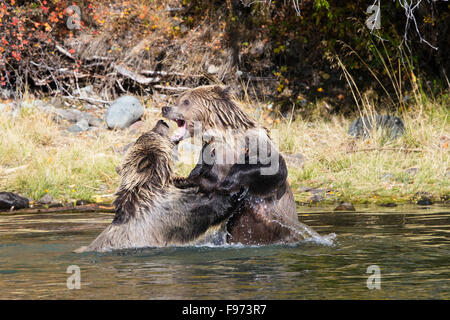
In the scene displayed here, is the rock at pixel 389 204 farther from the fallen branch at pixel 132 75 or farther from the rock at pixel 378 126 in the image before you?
Result: the fallen branch at pixel 132 75

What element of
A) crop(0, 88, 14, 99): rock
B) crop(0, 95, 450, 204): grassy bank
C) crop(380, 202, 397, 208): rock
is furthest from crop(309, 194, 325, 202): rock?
crop(0, 88, 14, 99): rock

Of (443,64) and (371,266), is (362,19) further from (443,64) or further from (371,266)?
(371,266)

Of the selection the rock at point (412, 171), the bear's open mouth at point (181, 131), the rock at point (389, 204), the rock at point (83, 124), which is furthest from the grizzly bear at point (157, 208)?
the rock at point (83, 124)

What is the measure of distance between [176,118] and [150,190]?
1.22m

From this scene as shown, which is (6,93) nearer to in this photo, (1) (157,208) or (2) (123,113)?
(2) (123,113)

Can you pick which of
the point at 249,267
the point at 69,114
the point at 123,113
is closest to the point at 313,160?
the point at 123,113

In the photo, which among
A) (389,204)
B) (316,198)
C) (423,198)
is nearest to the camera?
(389,204)

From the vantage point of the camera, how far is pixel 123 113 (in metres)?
15.1

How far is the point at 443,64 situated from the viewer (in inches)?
625

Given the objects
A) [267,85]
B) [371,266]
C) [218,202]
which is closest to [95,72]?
[267,85]

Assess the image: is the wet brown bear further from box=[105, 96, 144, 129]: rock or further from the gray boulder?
the gray boulder

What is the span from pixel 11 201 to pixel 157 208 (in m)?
4.81

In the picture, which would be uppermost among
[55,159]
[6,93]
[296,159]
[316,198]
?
[6,93]

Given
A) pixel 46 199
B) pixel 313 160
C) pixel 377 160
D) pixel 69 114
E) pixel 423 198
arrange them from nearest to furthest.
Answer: pixel 423 198
pixel 46 199
pixel 377 160
pixel 313 160
pixel 69 114
